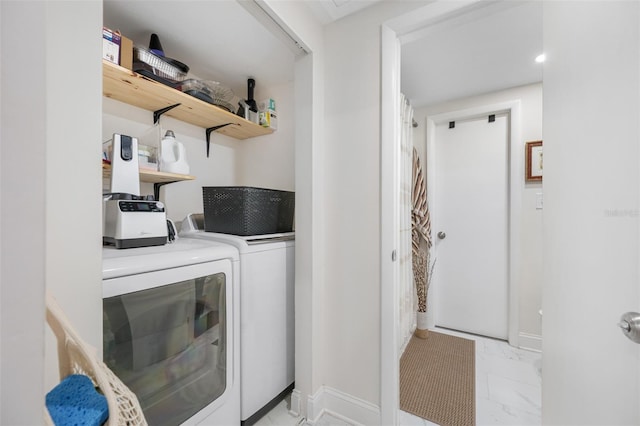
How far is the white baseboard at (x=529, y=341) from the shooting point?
6.89 ft

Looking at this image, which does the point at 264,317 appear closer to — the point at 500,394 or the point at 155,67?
the point at 155,67

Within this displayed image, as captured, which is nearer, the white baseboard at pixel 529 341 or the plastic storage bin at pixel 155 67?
the plastic storage bin at pixel 155 67

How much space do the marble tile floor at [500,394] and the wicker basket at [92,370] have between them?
120 centimetres

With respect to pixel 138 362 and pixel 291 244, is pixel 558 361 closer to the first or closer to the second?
pixel 291 244

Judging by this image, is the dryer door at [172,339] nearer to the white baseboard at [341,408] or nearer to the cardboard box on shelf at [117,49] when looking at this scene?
the white baseboard at [341,408]

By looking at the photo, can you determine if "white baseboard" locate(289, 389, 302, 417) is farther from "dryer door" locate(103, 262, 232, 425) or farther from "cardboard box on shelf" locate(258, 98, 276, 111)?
"cardboard box on shelf" locate(258, 98, 276, 111)

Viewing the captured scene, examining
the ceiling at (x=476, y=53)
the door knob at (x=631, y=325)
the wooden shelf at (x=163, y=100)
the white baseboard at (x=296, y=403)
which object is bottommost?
the white baseboard at (x=296, y=403)

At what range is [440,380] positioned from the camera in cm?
176

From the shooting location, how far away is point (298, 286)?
1.45 m

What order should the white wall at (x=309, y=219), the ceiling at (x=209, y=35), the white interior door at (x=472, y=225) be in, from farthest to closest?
1. the white interior door at (x=472, y=225)
2. the white wall at (x=309, y=219)
3. the ceiling at (x=209, y=35)

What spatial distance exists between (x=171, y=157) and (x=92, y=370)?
131 centimetres

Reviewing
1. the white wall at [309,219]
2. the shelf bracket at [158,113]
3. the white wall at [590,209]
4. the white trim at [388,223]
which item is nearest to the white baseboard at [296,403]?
the white wall at [309,219]

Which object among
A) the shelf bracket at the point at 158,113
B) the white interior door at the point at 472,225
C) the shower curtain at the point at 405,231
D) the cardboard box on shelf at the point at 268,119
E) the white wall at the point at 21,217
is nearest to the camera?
the white wall at the point at 21,217

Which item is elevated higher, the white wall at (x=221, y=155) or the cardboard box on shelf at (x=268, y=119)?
the cardboard box on shelf at (x=268, y=119)
